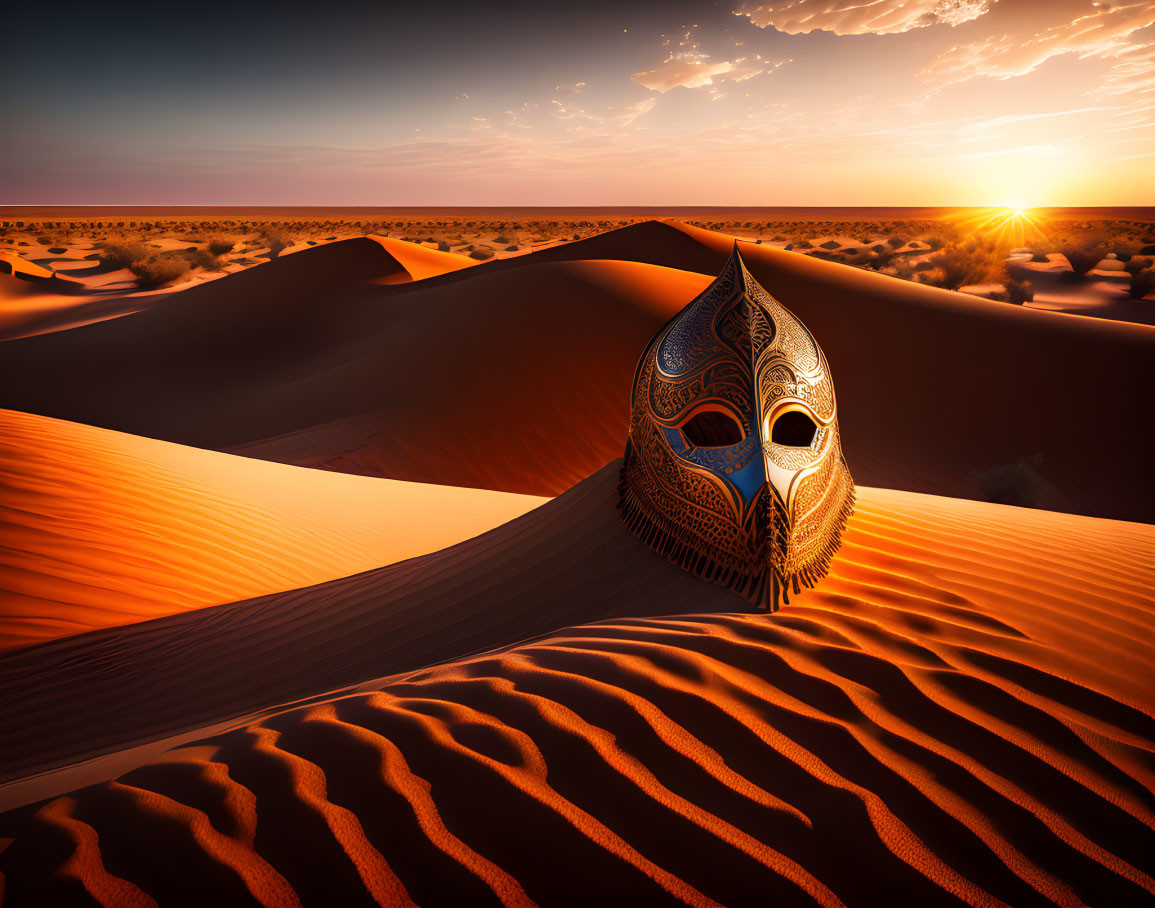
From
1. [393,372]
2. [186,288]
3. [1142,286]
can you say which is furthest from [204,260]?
[1142,286]

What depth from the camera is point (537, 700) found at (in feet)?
6.79

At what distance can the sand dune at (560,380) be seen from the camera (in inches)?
386

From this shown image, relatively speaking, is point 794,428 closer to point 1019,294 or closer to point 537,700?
point 537,700

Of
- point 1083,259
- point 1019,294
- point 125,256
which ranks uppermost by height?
point 125,256

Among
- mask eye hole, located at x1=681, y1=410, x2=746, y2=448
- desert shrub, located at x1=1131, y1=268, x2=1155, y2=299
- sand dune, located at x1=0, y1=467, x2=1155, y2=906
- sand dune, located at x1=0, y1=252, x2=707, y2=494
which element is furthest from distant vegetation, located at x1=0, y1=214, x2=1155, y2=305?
sand dune, located at x1=0, y1=467, x2=1155, y2=906

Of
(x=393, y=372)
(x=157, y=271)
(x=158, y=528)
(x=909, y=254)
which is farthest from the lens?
(x=909, y=254)

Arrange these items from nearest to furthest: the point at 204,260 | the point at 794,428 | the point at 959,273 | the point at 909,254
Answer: the point at 794,428
the point at 959,273
the point at 204,260
the point at 909,254

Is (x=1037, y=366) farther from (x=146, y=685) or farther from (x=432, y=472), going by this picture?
(x=146, y=685)

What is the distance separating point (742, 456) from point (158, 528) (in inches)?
195

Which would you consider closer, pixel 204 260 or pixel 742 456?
pixel 742 456

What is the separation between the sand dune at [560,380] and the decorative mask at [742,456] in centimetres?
627

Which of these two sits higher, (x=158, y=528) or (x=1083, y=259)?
(x=1083, y=259)

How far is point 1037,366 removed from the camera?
1123 centimetres

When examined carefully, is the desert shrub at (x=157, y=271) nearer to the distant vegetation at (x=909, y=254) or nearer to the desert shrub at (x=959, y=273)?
the distant vegetation at (x=909, y=254)
